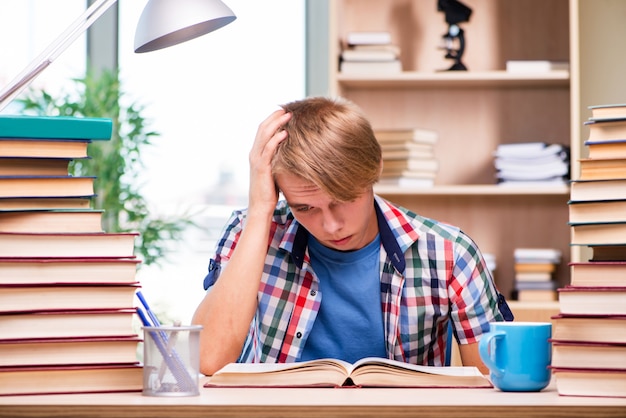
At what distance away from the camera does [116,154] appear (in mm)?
3188

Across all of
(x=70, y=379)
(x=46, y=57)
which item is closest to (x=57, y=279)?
(x=70, y=379)

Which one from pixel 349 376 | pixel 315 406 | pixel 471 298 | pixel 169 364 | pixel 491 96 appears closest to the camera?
pixel 315 406

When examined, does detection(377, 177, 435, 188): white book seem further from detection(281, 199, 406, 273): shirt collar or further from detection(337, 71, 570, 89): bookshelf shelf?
detection(281, 199, 406, 273): shirt collar

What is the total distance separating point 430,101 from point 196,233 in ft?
3.59

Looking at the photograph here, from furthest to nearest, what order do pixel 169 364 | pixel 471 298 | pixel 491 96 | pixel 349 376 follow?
pixel 491 96 → pixel 471 298 → pixel 349 376 → pixel 169 364

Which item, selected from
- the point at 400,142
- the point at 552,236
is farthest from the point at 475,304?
the point at 552,236

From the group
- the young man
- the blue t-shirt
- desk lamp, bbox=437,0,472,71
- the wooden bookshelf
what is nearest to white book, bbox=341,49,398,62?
the wooden bookshelf

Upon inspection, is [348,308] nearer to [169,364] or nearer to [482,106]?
[169,364]

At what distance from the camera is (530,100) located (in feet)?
11.0

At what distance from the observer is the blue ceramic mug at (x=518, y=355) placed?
1.15 metres

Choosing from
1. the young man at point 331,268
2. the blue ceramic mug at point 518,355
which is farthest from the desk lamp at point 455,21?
the blue ceramic mug at point 518,355

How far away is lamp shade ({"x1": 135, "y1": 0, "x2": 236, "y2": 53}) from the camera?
1.42 meters

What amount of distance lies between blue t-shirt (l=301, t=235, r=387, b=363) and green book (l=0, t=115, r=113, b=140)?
2.32 feet

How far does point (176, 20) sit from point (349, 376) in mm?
644
